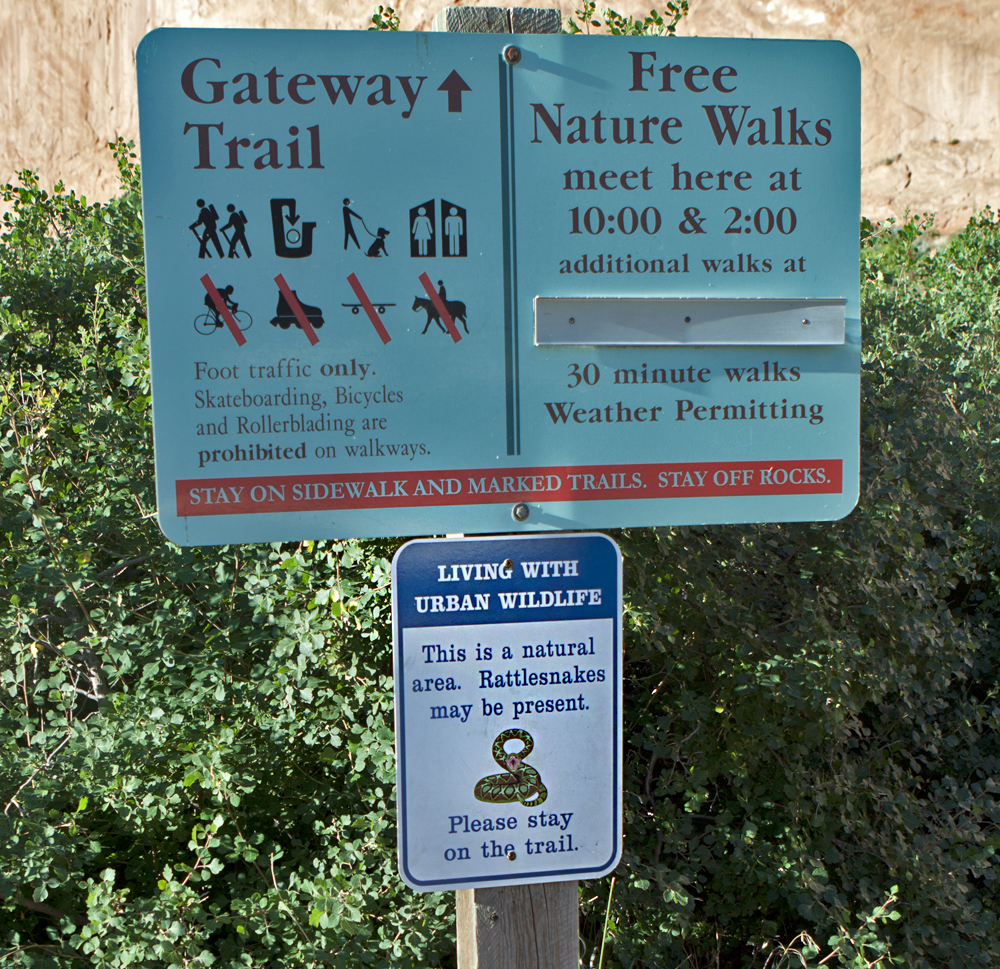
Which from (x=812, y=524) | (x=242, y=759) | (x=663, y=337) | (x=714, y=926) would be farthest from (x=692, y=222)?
(x=714, y=926)

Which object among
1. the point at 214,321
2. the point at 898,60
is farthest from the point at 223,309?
the point at 898,60

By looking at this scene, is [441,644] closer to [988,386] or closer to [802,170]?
[802,170]

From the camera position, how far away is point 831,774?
9.14ft

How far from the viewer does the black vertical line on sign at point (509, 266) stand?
4.70 feet

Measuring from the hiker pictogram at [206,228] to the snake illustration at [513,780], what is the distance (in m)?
0.87

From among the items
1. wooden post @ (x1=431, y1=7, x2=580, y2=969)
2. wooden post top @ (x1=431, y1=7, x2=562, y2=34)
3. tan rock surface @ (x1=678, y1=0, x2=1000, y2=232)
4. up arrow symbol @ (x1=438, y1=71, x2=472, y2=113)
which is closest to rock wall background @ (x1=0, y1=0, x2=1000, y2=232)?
tan rock surface @ (x1=678, y1=0, x2=1000, y2=232)

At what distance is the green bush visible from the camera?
2.30 m

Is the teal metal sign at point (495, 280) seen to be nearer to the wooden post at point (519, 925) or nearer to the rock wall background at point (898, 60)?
the wooden post at point (519, 925)

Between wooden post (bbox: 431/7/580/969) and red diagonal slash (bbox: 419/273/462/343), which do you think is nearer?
red diagonal slash (bbox: 419/273/462/343)

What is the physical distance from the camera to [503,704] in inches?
58.1

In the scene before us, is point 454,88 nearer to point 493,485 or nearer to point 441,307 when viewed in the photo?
point 441,307

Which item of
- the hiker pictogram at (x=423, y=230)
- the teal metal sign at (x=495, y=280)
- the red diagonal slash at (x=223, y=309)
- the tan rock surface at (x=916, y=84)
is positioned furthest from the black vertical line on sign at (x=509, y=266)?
the tan rock surface at (x=916, y=84)

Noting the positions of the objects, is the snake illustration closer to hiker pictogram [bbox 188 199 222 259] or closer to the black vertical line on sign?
the black vertical line on sign

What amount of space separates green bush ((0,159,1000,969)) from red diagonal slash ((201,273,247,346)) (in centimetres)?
97
